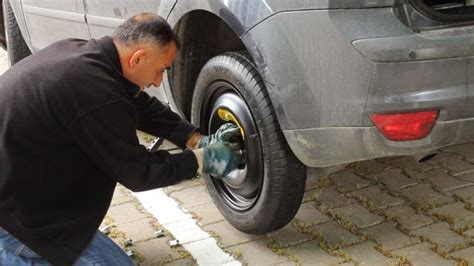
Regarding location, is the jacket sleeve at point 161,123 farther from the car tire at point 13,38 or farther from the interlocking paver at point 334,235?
the car tire at point 13,38

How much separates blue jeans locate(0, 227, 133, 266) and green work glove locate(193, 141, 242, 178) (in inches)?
18.4

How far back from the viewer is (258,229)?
2.84m

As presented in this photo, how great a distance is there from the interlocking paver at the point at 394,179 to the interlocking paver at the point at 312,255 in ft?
2.48

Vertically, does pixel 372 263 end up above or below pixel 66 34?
below

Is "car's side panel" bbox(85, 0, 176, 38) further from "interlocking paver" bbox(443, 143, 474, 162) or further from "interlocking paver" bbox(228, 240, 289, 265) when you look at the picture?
"interlocking paver" bbox(443, 143, 474, 162)

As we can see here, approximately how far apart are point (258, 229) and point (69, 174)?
0.99 metres

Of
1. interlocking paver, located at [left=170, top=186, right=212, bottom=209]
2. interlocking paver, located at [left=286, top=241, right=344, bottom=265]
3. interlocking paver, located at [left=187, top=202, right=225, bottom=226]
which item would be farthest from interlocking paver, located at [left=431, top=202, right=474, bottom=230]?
interlocking paver, located at [left=170, top=186, right=212, bottom=209]

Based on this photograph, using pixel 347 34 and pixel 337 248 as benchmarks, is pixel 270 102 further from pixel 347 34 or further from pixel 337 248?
pixel 337 248

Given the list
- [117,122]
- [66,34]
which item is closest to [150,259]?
[117,122]

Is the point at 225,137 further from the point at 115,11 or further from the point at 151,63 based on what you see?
the point at 115,11

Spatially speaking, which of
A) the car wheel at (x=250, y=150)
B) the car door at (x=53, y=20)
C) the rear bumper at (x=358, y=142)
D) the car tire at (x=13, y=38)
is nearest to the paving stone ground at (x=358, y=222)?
the car wheel at (x=250, y=150)

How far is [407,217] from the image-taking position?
10.2 ft

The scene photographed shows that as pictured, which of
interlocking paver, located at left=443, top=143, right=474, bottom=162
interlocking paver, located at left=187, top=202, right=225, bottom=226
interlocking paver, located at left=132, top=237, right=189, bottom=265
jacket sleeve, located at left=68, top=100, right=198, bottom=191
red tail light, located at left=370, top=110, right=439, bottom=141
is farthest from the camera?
interlocking paver, located at left=443, top=143, right=474, bottom=162

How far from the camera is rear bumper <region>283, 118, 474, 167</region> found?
2.21 m
